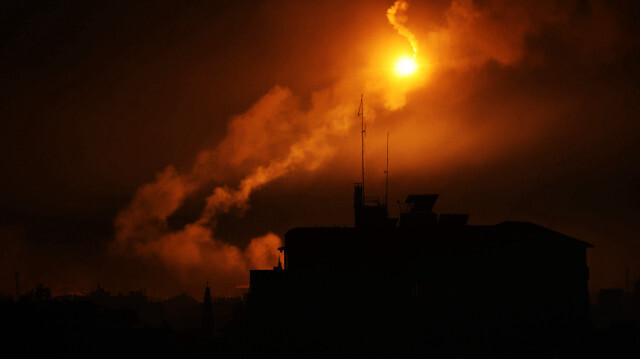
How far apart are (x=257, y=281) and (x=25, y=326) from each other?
644 inches

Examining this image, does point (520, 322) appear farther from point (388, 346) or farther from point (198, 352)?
point (198, 352)

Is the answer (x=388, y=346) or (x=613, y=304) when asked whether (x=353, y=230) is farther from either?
(x=613, y=304)

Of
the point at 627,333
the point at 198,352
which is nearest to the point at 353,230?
the point at 198,352

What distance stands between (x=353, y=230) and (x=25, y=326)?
80.8 ft

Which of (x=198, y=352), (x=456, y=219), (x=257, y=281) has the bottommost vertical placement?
(x=198, y=352)

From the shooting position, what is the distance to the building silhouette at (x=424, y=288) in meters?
60.5

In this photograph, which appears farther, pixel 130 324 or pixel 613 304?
pixel 613 304

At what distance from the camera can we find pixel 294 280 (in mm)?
62781

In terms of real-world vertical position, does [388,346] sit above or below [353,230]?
below

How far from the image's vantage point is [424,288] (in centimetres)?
6319

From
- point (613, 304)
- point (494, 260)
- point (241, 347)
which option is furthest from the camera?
point (613, 304)

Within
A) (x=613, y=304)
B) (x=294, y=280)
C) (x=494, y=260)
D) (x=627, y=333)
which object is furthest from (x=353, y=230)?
(x=613, y=304)

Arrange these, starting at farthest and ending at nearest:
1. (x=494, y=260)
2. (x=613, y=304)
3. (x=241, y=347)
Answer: (x=613, y=304) → (x=494, y=260) → (x=241, y=347)

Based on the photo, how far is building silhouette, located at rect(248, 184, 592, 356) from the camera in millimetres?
60500
